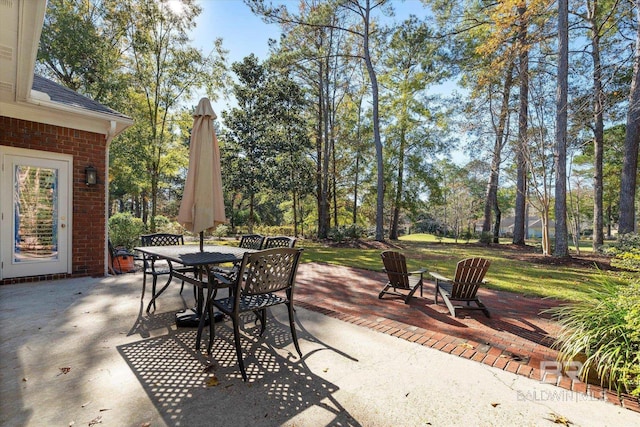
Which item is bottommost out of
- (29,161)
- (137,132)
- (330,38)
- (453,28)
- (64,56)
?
(29,161)

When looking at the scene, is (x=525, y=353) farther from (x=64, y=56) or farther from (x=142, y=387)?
(x=64, y=56)

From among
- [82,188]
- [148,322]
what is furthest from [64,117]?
[148,322]

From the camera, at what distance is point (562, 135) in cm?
976

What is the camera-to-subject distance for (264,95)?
15852 mm

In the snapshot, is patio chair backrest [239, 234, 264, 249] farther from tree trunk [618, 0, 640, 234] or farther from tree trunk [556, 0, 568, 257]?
tree trunk [618, 0, 640, 234]

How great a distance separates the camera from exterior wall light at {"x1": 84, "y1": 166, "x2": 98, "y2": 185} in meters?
5.86

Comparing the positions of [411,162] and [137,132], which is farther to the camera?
[411,162]

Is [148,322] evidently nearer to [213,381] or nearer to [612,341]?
[213,381]

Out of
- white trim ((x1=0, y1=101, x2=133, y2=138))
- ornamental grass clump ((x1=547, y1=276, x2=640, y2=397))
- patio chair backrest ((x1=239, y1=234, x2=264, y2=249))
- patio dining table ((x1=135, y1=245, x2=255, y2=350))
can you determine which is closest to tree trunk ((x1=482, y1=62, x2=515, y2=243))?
ornamental grass clump ((x1=547, y1=276, x2=640, y2=397))

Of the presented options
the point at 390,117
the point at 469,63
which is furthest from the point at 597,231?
the point at 390,117

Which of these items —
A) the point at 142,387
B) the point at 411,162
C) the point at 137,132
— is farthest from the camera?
the point at 411,162

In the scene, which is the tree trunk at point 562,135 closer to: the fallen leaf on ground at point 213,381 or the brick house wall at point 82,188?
the fallen leaf on ground at point 213,381

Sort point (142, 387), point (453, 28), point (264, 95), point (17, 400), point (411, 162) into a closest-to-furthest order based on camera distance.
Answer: point (17, 400)
point (142, 387)
point (453, 28)
point (264, 95)
point (411, 162)

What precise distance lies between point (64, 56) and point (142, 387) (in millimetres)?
14088
